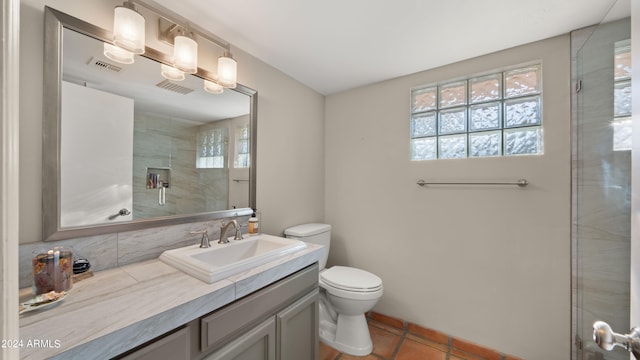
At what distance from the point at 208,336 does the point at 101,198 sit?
0.76 m

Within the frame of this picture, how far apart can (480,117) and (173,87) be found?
81.2 inches

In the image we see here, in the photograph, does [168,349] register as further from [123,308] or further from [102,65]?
[102,65]

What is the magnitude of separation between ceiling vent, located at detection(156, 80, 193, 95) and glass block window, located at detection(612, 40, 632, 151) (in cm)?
199

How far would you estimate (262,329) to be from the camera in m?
1.05

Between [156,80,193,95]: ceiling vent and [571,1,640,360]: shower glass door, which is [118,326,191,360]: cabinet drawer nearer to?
[156,80,193,95]: ceiling vent

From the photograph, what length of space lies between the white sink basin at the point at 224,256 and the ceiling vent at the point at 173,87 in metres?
0.86

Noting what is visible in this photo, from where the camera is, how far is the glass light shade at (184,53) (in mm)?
1217

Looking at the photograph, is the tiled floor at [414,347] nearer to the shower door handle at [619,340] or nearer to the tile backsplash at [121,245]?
the tile backsplash at [121,245]

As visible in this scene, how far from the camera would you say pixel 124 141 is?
1.10 metres

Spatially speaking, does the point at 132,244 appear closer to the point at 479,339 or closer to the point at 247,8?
the point at 247,8

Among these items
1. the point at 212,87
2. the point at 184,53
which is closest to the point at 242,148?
the point at 212,87

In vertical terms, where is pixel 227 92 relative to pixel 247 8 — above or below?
below

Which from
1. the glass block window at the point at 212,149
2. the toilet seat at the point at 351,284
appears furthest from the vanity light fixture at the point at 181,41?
the toilet seat at the point at 351,284

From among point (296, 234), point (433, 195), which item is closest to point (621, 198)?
point (433, 195)
